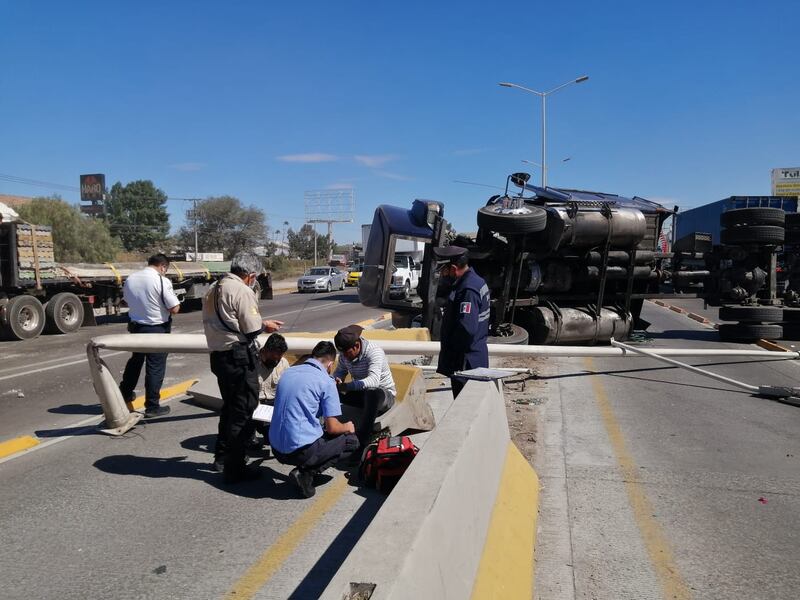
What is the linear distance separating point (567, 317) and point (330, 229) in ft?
234

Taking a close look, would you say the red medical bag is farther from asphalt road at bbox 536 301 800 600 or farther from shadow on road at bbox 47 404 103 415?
shadow on road at bbox 47 404 103 415

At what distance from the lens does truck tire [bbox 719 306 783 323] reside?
1195 cm

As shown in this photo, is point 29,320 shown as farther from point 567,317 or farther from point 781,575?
point 781,575

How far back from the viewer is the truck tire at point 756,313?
11953 mm

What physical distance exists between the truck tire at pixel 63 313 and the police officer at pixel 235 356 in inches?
494

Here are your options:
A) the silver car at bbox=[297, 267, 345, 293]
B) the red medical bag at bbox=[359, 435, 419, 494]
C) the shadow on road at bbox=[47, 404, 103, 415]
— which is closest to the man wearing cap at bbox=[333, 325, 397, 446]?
the red medical bag at bbox=[359, 435, 419, 494]

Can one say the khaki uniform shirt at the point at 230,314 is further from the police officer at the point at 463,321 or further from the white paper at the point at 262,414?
the police officer at the point at 463,321

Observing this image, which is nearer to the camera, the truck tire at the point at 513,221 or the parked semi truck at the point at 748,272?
the truck tire at the point at 513,221

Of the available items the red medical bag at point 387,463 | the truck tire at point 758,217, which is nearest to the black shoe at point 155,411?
the red medical bag at point 387,463

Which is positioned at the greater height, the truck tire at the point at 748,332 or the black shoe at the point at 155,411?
the truck tire at the point at 748,332

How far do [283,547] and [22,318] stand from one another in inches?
532

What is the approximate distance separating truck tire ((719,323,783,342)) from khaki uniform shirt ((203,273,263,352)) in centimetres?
1070

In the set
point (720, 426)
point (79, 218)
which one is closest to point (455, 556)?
point (720, 426)

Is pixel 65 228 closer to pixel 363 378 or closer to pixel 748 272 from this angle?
pixel 748 272
